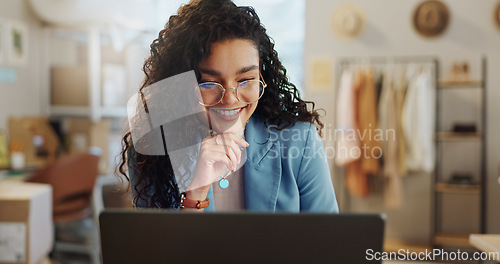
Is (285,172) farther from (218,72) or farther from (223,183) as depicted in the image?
(218,72)

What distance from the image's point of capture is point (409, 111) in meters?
2.30

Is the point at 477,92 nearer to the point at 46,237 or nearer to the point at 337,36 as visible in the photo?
the point at 337,36

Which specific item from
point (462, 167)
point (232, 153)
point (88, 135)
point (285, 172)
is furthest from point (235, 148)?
point (88, 135)

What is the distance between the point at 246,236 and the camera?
24.6 inches

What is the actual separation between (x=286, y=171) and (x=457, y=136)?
2.34 metres

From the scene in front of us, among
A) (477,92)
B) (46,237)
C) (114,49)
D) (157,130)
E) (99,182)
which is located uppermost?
(114,49)

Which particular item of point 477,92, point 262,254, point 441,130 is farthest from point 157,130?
point 477,92

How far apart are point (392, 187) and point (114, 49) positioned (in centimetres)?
264

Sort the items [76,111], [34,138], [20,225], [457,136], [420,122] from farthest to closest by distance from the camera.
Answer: [76,111], [34,138], [457,136], [420,122], [20,225]

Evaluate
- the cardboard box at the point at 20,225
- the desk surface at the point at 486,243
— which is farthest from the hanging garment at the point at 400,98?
the cardboard box at the point at 20,225

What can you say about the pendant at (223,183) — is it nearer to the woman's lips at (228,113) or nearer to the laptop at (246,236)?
the woman's lips at (228,113)

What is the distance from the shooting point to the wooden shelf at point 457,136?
2844 millimetres

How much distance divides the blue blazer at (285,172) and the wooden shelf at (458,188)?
7.46 feet

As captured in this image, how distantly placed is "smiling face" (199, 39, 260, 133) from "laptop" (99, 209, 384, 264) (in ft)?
0.92
